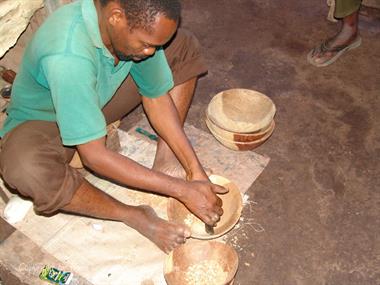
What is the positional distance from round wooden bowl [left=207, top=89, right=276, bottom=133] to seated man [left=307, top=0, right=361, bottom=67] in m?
0.95

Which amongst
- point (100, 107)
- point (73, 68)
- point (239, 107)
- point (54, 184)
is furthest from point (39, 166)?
point (239, 107)

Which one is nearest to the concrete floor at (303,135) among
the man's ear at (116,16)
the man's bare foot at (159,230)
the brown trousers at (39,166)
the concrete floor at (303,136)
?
the concrete floor at (303,136)

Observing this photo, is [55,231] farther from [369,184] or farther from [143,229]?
[369,184]

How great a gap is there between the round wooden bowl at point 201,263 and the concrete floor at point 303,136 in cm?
14

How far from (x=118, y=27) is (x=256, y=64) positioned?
2.02 m

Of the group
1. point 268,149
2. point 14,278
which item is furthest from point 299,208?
point 14,278

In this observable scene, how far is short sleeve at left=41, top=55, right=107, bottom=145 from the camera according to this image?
1433mm

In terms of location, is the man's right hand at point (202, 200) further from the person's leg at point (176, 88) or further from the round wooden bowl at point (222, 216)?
the person's leg at point (176, 88)

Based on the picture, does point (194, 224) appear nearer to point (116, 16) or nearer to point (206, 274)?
point (206, 274)

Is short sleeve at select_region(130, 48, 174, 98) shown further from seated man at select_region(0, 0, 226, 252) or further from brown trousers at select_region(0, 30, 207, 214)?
brown trousers at select_region(0, 30, 207, 214)

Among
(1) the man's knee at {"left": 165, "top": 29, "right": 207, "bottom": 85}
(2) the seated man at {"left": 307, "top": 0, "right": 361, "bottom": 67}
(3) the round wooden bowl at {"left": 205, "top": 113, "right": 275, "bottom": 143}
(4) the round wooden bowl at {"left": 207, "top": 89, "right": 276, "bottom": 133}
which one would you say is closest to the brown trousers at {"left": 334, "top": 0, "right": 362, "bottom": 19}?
(2) the seated man at {"left": 307, "top": 0, "right": 361, "bottom": 67}

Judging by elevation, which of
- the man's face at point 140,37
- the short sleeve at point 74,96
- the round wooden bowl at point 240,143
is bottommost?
the round wooden bowl at point 240,143

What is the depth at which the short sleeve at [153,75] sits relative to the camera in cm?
186

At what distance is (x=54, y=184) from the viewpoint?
177 cm
